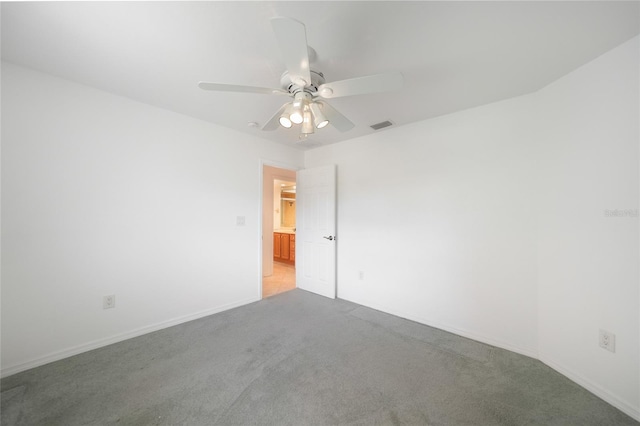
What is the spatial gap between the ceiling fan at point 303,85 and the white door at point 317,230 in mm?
1749

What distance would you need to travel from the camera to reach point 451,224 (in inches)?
97.5

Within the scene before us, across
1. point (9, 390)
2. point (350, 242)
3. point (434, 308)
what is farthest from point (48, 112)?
point (434, 308)

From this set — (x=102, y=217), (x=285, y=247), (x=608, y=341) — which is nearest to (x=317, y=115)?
(x=102, y=217)

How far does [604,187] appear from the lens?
62.6 inches

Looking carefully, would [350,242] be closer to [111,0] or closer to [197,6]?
[197,6]

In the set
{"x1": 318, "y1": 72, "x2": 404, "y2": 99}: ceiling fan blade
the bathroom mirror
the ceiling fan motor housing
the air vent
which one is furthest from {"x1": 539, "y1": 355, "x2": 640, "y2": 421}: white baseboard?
the bathroom mirror

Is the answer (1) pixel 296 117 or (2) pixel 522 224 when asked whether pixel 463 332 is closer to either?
(2) pixel 522 224

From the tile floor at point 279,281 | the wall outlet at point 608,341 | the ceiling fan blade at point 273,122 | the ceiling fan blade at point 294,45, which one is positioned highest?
the ceiling fan blade at point 294,45

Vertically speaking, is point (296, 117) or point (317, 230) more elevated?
point (296, 117)

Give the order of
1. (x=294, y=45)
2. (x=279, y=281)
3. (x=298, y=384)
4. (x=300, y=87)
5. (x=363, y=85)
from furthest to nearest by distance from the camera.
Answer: (x=279, y=281), (x=298, y=384), (x=300, y=87), (x=363, y=85), (x=294, y=45)

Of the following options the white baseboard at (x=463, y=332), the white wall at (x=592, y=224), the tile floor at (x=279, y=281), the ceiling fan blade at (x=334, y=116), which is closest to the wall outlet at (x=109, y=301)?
the tile floor at (x=279, y=281)

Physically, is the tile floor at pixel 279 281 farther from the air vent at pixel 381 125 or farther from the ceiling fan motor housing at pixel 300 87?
the ceiling fan motor housing at pixel 300 87

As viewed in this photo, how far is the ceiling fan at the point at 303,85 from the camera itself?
1.04 m

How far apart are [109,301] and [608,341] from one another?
4118 mm
